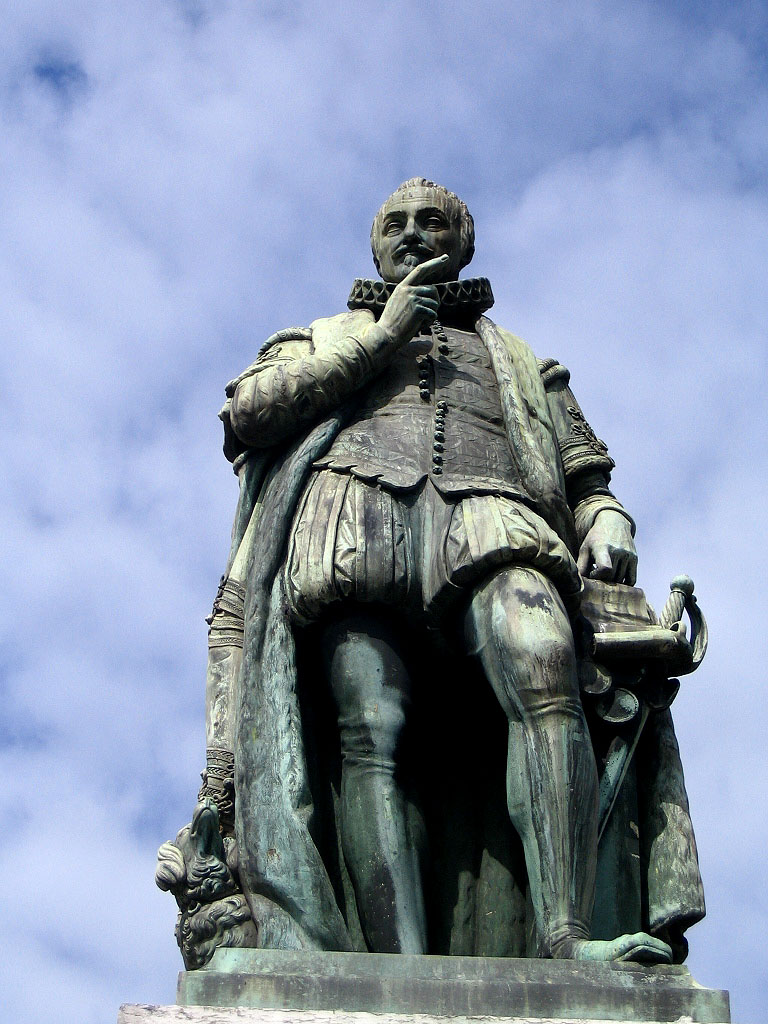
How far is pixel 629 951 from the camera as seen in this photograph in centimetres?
755

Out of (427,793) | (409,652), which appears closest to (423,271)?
(409,652)

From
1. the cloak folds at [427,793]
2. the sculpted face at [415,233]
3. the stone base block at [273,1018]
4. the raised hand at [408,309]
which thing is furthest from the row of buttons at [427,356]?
the stone base block at [273,1018]

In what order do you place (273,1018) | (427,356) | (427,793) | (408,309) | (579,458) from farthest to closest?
(579,458), (427,356), (408,309), (427,793), (273,1018)

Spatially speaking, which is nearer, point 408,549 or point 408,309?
point 408,549

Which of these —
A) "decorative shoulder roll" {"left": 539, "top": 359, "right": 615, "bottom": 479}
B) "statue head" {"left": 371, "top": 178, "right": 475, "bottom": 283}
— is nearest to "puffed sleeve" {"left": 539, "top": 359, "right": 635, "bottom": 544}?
"decorative shoulder roll" {"left": 539, "top": 359, "right": 615, "bottom": 479}

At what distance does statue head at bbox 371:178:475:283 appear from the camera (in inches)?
391

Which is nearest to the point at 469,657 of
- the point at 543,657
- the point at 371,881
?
the point at 543,657

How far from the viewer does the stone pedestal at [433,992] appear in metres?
7.32

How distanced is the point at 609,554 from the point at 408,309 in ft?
5.19

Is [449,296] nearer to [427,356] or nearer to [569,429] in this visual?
[427,356]

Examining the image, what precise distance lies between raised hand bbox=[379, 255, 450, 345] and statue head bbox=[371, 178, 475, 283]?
365 mm

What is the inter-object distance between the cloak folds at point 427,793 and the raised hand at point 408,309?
0.49 metres

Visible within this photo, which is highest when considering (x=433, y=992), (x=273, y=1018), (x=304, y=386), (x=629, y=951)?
(x=304, y=386)

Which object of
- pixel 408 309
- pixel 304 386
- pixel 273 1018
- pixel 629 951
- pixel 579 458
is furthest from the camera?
pixel 579 458
